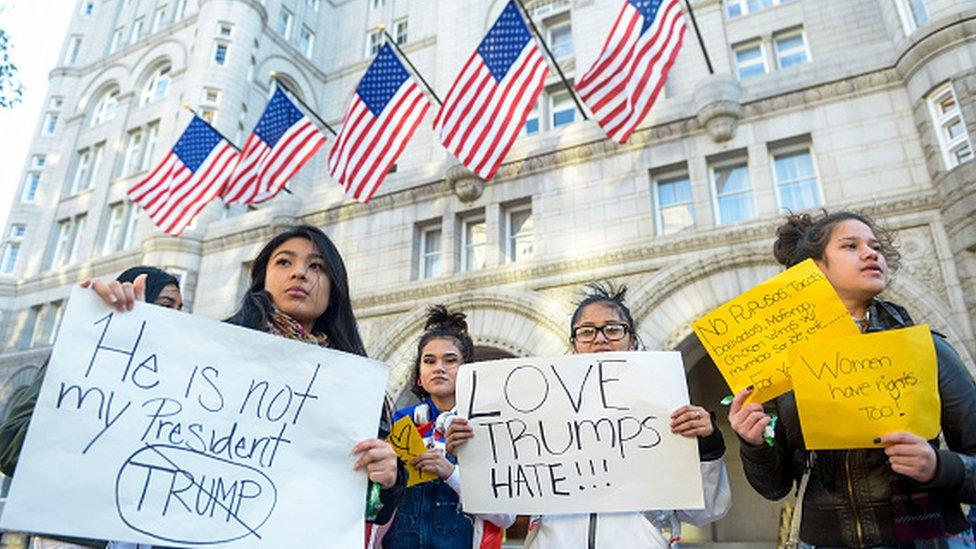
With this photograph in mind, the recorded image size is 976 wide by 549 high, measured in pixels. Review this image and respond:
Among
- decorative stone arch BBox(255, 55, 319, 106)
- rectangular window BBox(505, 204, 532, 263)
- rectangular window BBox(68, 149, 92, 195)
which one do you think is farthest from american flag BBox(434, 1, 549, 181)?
rectangular window BBox(68, 149, 92, 195)

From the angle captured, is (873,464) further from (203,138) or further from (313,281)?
(203,138)

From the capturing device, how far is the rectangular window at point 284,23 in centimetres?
2650

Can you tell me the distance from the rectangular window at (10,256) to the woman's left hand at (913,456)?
31.4 m

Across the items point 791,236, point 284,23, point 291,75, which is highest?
point 284,23

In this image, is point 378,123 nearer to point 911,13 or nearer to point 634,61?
point 634,61

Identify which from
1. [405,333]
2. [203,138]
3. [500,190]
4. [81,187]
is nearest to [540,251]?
[500,190]

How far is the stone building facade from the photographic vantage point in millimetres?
10305

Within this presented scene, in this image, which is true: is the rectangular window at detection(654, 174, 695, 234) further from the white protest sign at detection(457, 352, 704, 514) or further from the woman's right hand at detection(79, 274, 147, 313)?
the woman's right hand at detection(79, 274, 147, 313)

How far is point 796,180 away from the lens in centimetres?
1141

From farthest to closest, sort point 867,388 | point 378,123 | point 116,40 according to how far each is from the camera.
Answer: point 116,40
point 378,123
point 867,388

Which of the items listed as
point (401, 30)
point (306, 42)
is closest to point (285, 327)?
point (401, 30)

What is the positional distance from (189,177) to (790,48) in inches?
647

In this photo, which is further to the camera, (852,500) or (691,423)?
(691,423)

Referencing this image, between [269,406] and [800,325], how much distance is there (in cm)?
241
